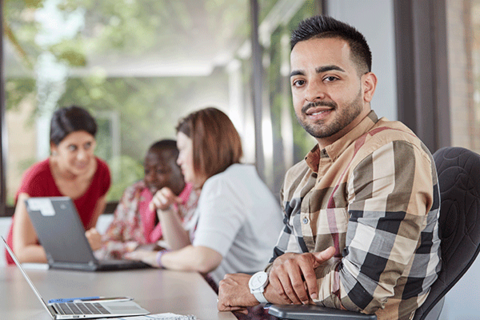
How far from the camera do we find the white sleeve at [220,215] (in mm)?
1875

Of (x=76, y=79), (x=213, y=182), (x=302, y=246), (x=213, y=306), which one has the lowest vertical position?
(x=213, y=306)

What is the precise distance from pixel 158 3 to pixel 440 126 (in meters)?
4.09

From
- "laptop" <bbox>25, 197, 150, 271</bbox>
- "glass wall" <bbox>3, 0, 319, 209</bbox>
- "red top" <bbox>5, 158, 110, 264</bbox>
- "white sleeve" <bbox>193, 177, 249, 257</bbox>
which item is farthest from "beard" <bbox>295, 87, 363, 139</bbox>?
"glass wall" <bbox>3, 0, 319, 209</bbox>

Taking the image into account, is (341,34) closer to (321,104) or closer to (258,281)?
(321,104)

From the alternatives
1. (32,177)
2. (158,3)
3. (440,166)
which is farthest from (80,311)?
(158,3)

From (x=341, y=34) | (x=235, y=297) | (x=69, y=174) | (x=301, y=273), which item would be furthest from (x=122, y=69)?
(x=301, y=273)

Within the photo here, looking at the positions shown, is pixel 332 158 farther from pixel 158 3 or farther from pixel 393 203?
pixel 158 3

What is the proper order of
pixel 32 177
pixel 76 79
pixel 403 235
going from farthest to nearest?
pixel 76 79
pixel 32 177
pixel 403 235

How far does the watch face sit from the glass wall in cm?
310

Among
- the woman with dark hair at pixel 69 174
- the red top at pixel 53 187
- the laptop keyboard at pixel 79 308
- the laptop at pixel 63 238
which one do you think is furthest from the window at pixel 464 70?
the red top at pixel 53 187

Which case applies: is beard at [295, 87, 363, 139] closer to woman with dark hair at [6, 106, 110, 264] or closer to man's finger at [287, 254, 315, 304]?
man's finger at [287, 254, 315, 304]

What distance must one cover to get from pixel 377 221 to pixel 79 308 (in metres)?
0.79

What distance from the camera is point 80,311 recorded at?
1257 mm

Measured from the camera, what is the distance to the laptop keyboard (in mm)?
1252
